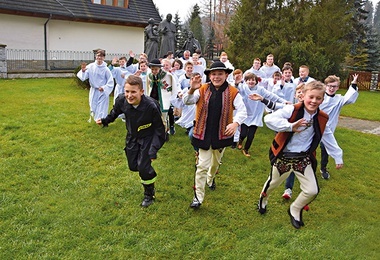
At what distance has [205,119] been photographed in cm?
450

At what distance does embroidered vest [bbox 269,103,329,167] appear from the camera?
394cm

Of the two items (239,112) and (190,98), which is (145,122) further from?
(239,112)

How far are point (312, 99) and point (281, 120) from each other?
0.40 m

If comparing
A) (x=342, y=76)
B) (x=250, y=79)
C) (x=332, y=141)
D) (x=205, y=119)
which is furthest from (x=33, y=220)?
(x=342, y=76)

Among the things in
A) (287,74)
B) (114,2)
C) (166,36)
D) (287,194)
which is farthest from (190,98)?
(114,2)

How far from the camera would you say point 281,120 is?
3.84m

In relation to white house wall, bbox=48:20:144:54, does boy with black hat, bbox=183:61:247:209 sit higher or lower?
lower

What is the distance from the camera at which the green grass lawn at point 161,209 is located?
387 centimetres

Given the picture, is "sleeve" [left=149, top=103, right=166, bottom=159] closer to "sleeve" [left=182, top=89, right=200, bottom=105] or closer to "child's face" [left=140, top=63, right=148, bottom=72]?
"sleeve" [left=182, top=89, right=200, bottom=105]

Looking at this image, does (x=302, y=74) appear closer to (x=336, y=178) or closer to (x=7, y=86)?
(x=336, y=178)

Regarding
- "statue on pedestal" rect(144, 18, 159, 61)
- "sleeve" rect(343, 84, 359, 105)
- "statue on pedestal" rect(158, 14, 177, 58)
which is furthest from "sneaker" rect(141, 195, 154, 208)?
"statue on pedestal" rect(158, 14, 177, 58)

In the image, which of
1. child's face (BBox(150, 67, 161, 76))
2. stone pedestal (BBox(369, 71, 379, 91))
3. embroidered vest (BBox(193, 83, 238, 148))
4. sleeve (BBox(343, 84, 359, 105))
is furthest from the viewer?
stone pedestal (BBox(369, 71, 379, 91))

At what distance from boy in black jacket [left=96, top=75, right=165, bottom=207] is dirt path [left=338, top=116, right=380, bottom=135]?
8022 mm

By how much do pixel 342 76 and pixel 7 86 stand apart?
19603 mm
